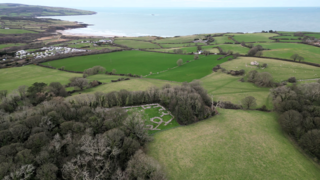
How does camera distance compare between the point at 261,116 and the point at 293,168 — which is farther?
the point at 261,116

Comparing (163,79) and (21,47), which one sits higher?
(21,47)

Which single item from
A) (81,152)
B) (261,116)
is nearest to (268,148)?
(261,116)

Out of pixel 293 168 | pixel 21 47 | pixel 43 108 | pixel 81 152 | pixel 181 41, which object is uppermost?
pixel 181 41

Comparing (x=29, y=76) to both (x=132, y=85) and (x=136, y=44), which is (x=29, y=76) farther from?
(x=136, y=44)

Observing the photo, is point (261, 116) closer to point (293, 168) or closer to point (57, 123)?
point (293, 168)

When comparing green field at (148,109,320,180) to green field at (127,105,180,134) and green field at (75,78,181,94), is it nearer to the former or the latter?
green field at (127,105,180,134)

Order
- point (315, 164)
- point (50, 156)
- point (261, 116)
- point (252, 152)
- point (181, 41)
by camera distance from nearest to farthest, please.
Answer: point (50, 156) → point (315, 164) → point (252, 152) → point (261, 116) → point (181, 41)
